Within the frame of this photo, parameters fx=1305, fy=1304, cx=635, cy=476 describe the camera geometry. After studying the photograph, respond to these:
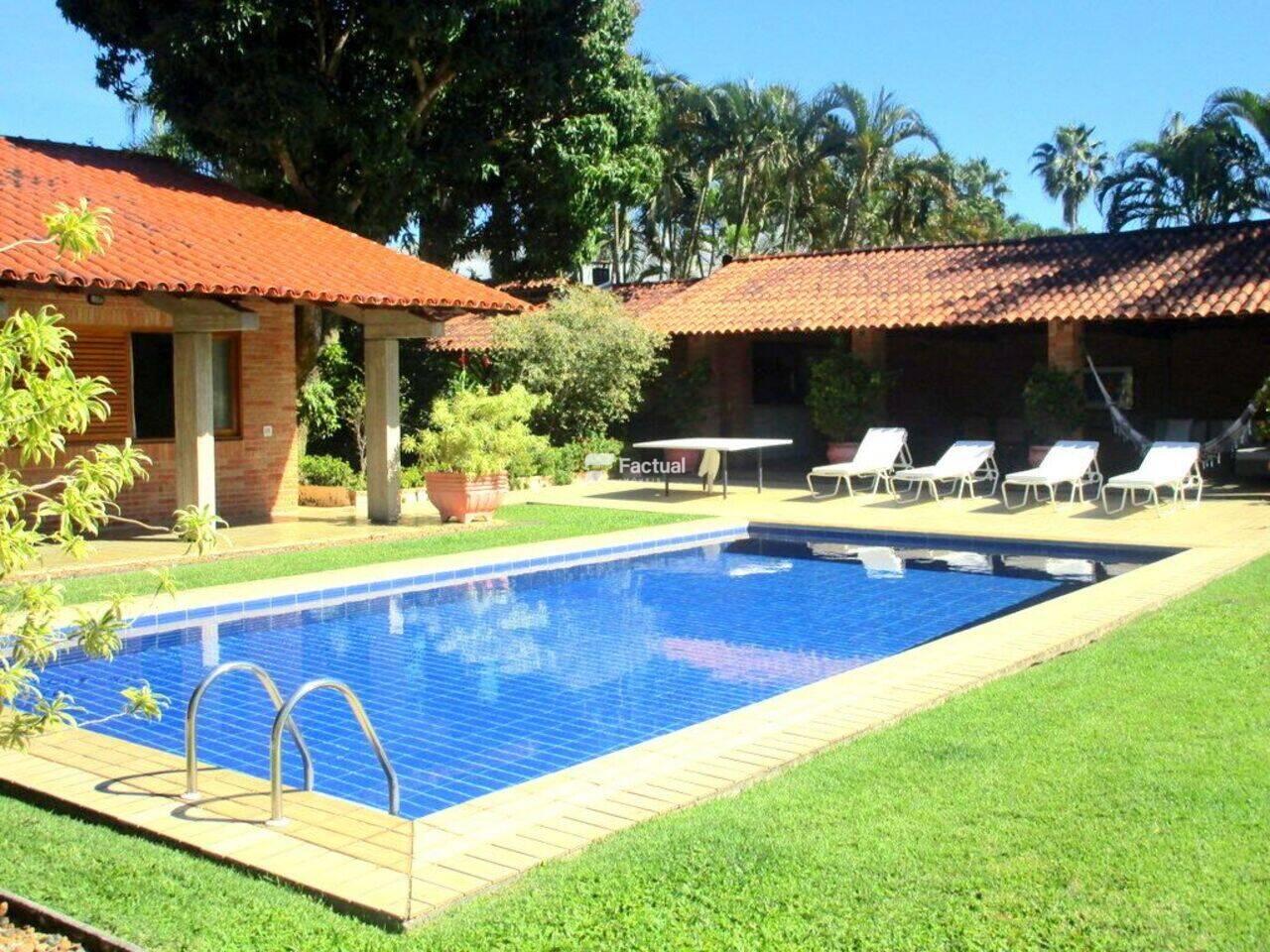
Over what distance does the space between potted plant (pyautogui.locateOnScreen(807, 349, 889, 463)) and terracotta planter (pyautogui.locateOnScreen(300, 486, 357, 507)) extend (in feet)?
28.5

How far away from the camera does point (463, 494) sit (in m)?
17.1

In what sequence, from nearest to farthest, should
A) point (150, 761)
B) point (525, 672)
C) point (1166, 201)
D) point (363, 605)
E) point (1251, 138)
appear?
point (150, 761), point (525, 672), point (363, 605), point (1251, 138), point (1166, 201)

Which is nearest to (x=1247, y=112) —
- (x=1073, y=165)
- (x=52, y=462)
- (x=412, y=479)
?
(x=412, y=479)

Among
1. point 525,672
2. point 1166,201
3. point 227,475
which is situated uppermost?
point 1166,201

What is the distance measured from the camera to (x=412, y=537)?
15.8 meters

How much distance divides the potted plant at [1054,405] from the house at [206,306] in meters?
8.60

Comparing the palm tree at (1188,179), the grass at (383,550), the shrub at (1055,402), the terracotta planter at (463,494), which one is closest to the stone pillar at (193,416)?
the grass at (383,550)

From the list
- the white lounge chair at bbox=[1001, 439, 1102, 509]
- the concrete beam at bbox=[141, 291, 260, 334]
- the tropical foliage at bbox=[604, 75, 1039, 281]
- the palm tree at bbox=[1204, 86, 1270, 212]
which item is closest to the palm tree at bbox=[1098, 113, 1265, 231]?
the palm tree at bbox=[1204, 86, 1270, 212]

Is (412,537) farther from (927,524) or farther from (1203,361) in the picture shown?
(1203,361)

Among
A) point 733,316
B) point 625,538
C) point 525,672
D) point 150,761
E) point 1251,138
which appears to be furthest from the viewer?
point 1251,138

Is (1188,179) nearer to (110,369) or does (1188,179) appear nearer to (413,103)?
(413,103)

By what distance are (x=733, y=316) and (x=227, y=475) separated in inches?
432

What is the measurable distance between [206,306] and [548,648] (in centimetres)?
691

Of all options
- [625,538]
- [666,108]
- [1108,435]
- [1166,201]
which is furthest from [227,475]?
[1166,201]
